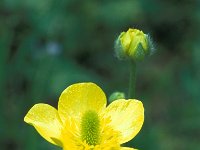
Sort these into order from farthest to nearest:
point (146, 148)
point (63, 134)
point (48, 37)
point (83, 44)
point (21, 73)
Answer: point (83, 44), point (48, 37), point (21, 73), point (146, 148), point (63, 134)

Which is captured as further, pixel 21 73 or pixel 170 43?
pixel 170 43

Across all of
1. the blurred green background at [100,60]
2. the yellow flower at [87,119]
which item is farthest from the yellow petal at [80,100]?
the blurred green background at [100,60]

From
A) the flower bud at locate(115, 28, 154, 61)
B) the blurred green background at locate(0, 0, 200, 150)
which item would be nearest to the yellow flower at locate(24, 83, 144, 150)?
the flower bud at locate(115, 28, 154, 61)

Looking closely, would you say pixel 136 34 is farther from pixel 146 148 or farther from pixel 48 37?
pixel 48 37

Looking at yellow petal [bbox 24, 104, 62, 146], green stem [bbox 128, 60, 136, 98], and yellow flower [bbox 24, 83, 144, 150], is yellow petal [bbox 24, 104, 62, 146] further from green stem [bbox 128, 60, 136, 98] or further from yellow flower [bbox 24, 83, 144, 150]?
green stem [bbox 128, 60, 136, 98]

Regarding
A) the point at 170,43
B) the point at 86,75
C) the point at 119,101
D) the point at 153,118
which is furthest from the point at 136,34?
the point at 170,43

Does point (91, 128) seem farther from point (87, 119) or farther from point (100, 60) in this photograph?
point (100, 60)
